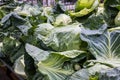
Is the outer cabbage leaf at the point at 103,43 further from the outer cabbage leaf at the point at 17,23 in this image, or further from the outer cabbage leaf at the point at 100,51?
the outer cabbage leaf at the point at 17,23

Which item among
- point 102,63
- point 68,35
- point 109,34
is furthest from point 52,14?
point 102,63

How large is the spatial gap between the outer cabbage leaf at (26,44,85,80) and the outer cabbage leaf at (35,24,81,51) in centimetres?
9

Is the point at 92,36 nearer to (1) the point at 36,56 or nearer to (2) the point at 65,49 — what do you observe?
(2) the point at 65,49

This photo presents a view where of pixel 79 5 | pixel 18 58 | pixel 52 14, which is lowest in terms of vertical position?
pixel 18 58

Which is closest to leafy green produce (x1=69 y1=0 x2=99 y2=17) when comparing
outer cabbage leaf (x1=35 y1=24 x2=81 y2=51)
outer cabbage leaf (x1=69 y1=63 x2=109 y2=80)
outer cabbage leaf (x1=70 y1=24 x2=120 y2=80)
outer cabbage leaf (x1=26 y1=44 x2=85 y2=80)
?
outer cabbage leaf (x1=35 y1=24 x2=81 y2=51)

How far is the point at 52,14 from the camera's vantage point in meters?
2.27

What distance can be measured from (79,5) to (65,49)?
0.63 metres

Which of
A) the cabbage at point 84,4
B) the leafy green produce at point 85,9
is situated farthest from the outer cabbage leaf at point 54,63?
the cabbage at point 84,4

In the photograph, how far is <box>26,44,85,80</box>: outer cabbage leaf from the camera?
1.21m

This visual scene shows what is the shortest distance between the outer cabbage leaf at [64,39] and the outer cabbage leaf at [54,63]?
9cm

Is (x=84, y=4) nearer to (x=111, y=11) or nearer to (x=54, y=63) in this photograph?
(x=111, y=11)

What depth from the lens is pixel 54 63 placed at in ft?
4.15

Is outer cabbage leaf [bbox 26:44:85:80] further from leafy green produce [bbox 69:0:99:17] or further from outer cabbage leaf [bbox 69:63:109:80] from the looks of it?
leafy green produce [bbox 69:0:99:17]

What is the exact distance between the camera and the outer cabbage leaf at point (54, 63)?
1.21m
